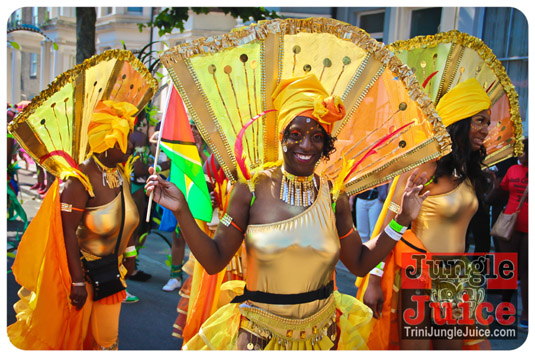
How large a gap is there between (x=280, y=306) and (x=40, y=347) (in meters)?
1.86

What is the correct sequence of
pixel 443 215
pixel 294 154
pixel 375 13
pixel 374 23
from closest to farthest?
pixel 294 154
pixel 443 215
pixel 375 13
pixel 374 23

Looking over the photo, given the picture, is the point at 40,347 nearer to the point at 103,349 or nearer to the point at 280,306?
the point at 103,349

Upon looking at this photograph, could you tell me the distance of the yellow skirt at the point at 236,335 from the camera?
2.44 meters

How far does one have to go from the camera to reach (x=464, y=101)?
11.4 ft

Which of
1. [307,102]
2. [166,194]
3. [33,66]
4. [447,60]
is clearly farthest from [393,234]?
[33,66]

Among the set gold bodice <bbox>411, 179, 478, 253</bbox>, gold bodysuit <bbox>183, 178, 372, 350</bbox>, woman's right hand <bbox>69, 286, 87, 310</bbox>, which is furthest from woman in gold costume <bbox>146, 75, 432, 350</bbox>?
woman's right hand <bbox>69, 286, 87, 310</bbox>

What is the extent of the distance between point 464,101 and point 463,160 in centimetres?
39

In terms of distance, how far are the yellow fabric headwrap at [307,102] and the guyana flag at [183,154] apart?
19.0 inches

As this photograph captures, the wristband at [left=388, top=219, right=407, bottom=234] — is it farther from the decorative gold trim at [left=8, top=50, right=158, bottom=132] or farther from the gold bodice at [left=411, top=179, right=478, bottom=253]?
the decorative gold trim at [left=8, top=50, right=158, bottom=132]

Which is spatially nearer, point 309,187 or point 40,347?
point 309,187

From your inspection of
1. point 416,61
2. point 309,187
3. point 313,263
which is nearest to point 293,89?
point 309,187

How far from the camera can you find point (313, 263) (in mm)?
2428

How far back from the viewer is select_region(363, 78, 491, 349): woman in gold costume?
3412 millimetres

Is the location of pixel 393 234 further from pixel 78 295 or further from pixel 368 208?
pixel 368 208
